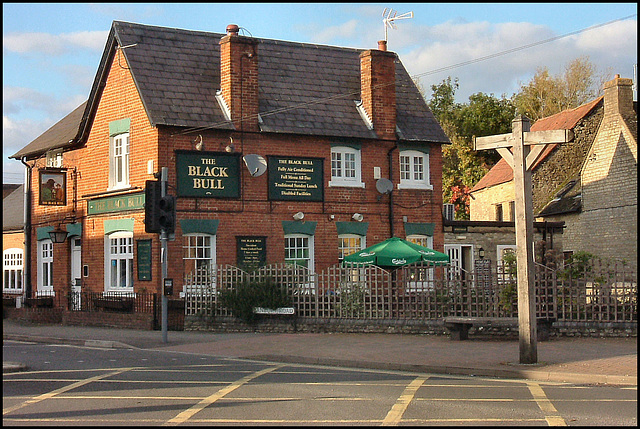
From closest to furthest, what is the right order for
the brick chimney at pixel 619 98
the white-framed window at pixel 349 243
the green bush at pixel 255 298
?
the green bush at pixel 255 298 → the white-framed window at pixel 349 243 → the brick chimney at pixel 619 98

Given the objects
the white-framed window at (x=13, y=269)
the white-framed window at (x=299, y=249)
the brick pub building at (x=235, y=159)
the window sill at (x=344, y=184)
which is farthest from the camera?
the white-framed window at (x=13, y=269)

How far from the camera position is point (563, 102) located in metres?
57.0

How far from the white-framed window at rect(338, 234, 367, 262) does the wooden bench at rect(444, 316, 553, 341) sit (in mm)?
9447

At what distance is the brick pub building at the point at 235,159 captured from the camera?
26500 millimetres

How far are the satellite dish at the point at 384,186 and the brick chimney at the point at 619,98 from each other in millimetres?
14098

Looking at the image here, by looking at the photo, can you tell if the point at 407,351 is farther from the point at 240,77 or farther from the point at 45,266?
the point at 45,266

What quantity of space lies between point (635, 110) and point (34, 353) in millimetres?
28951

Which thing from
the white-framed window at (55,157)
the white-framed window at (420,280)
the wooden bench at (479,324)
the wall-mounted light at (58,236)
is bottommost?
the wooden bench at (479,324)

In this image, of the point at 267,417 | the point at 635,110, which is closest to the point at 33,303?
the point at 267,417

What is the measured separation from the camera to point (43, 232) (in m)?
32.0

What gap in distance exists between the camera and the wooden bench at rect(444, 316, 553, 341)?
1858 cm

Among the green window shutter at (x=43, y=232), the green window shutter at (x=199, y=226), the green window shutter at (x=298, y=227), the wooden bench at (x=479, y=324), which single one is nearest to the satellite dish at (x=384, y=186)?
the green window shutter at (x=298, y=227)

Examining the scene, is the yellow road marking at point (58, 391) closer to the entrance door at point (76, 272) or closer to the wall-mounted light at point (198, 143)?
the wall-mounted light at point (198, 143)

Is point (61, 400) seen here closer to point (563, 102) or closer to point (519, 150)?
point (519, 150)
